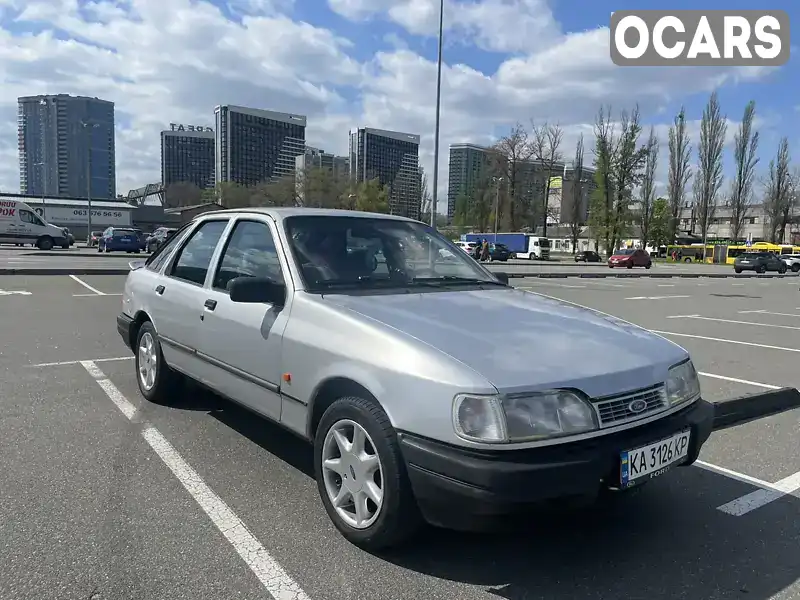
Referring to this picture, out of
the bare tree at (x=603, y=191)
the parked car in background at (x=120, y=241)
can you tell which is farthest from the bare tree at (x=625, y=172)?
the parked car in background at (x=120, y=241)

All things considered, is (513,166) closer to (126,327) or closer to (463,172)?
(463,172)

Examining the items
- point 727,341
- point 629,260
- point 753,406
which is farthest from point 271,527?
point 629,260

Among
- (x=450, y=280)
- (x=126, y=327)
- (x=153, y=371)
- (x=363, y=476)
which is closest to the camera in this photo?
(x=363, y=476)

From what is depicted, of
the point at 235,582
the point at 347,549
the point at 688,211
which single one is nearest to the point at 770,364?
the point at 347,549

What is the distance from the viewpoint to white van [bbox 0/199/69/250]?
33062mm

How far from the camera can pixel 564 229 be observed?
87.9 metres

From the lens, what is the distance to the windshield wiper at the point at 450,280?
3.95 metres

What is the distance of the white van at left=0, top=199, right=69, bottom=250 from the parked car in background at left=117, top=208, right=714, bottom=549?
114ft

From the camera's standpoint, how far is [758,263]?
1683 inches

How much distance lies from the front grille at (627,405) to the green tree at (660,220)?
242 feet

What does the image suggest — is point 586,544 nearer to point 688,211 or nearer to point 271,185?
point 271,185

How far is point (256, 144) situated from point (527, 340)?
2477 inches

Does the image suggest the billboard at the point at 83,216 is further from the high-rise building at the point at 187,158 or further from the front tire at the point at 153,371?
the front tire at the point at 153,371

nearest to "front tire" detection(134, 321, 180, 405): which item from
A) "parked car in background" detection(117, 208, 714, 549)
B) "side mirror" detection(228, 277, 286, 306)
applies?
"parked car in background" detection(117, 208, 714, 549)
